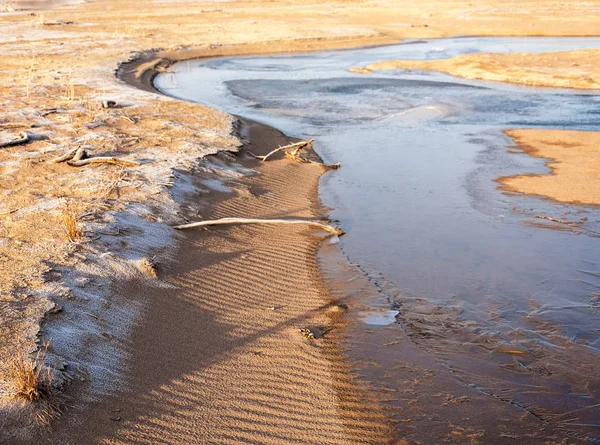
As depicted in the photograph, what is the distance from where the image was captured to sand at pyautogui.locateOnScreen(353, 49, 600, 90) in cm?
2258

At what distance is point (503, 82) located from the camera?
76.5ft

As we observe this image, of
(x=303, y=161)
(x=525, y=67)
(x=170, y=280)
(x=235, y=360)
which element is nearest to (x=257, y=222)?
(x=170, y=280)

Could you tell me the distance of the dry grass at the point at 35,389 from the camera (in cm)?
433

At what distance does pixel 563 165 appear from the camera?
13.0 m

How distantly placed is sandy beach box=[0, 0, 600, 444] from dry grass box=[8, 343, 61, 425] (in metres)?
0.06

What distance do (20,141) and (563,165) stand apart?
1043 centimetres

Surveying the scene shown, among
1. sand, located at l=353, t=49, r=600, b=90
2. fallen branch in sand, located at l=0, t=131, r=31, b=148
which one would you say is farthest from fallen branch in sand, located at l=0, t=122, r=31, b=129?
sand, located at l=353, t=49, r=600, b=90

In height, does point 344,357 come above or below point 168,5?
below

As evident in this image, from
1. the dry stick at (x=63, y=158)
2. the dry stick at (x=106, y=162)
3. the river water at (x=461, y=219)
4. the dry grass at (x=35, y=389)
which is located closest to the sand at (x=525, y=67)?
the river water at (x=461, y=219)

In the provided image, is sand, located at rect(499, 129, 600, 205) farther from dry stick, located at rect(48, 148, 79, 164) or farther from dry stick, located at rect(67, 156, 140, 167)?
dry stick, located at rect(48, 148, 79, 164)

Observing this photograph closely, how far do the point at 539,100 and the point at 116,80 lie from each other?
1344 centimetres

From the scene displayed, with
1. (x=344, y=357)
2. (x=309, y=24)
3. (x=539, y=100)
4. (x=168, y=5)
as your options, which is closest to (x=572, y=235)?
(x=344, y=357)

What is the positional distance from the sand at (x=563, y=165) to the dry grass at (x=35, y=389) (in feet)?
29.6

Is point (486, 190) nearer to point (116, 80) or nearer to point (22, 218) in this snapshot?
point (22, 218)
